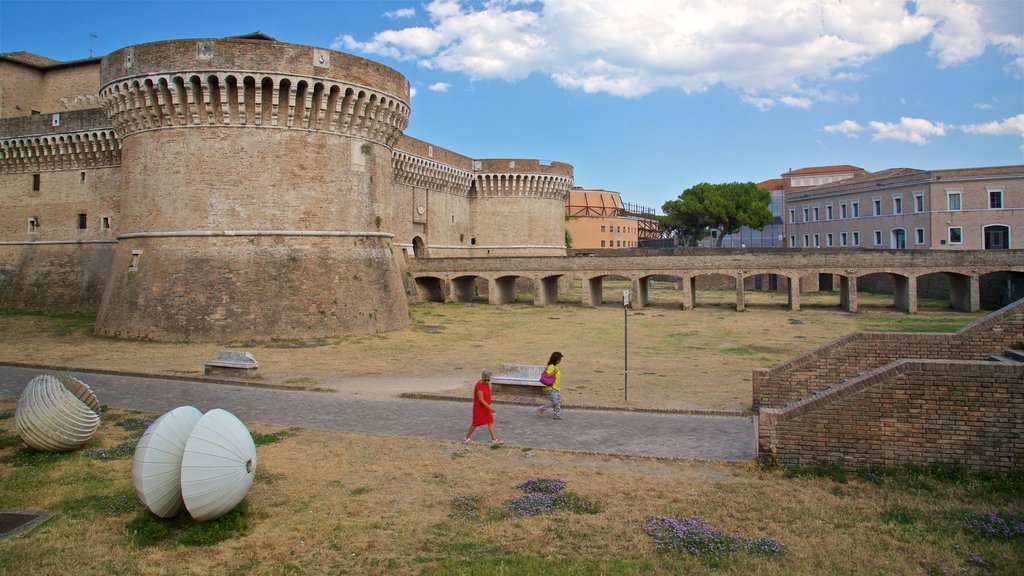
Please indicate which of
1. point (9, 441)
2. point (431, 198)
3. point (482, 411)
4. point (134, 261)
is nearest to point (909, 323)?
point (482, 411)

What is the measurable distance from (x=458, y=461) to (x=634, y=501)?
9.34 ft

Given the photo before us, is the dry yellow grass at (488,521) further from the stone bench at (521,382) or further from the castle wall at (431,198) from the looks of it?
the castle wall at (431,198)

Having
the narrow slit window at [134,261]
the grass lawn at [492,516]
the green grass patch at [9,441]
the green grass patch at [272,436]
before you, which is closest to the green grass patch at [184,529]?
the grass lawn at [492,516]

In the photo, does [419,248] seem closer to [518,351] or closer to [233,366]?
[518,351]

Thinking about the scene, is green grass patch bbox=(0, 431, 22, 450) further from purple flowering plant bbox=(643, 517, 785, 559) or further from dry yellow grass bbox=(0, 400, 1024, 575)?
purple flowering plant bbox=(643, 517, 785, 559)

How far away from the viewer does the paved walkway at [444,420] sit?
10.5 metres

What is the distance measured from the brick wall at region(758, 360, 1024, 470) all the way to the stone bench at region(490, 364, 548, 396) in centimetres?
586

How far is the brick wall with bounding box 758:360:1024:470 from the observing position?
8328mm

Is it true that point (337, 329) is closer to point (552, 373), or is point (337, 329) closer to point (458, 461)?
point (552, 373)

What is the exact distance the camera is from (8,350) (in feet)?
67.4

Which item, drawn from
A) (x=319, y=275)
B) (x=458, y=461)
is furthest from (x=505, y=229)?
(x=458, y=461)

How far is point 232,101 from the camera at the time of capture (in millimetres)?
22969

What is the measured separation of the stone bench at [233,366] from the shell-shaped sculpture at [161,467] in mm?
8985

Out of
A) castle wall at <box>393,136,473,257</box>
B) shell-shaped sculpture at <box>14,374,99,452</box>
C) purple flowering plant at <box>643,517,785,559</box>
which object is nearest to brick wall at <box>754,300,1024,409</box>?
purple flowering plant at <box>643,517,785,559</box>
